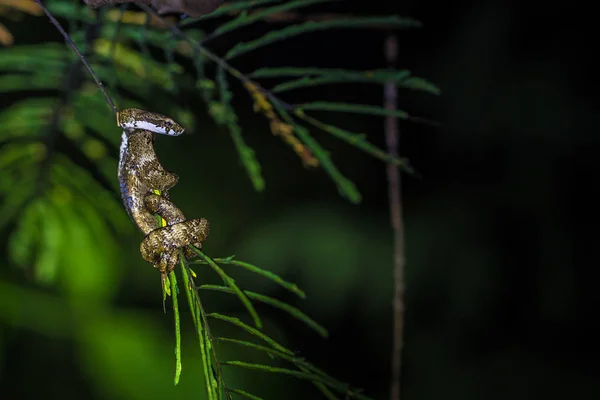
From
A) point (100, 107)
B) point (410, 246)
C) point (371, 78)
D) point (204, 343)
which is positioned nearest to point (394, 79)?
point (371, 78)

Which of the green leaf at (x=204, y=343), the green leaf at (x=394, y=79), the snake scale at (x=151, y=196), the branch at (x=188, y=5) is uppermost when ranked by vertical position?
the branch at (x=188, y=5)

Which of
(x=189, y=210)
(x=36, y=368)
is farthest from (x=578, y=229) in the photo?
(x=36, y=368)

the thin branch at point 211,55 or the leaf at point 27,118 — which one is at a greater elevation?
the thin branch at point 211,55

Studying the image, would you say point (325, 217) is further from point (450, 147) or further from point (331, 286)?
point (450, 147)

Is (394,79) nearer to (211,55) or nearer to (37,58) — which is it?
(211,55)

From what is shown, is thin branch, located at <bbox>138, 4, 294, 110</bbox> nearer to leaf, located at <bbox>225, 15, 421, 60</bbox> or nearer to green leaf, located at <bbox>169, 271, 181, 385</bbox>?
leaf, located at <bbox>225, 15, 421, 60</bbox>

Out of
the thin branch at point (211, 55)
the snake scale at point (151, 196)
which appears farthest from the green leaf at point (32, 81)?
the snake scale at point (151, 196)

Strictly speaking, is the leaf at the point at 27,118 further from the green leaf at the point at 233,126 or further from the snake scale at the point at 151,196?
the snake scale at the point at 151,196
